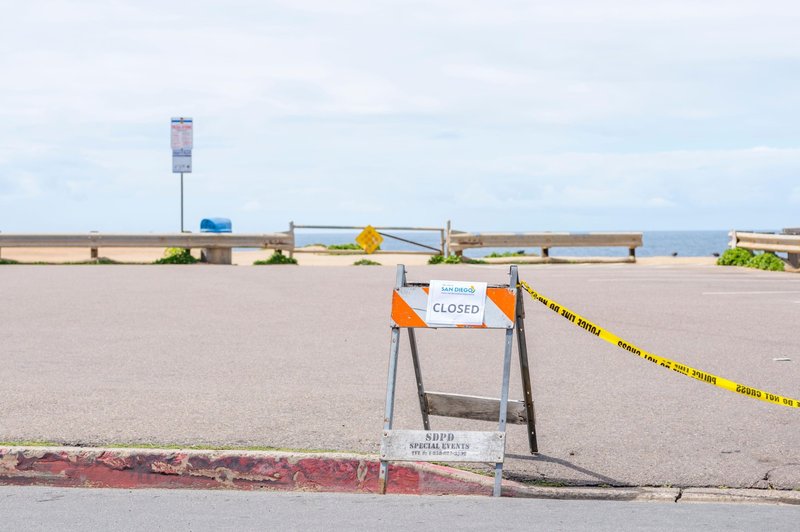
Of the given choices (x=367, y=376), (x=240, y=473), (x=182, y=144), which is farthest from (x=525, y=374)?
(x=182, y=144)

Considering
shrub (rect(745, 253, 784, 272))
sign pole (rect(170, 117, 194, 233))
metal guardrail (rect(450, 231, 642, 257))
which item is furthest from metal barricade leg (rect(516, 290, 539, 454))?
sign pole (rect(170, 117, 194, 233))

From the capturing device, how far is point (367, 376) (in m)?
9.48

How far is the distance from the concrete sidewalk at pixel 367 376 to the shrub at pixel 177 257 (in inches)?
349

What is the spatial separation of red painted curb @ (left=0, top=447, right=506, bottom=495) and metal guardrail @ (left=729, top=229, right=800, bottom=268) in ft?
65.8

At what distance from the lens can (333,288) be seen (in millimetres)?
18828

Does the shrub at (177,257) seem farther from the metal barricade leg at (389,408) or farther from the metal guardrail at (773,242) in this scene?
the metal barricade leg at (389,408)

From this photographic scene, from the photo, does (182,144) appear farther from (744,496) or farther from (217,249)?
(744,496)

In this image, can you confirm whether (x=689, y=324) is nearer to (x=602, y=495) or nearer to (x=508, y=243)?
(x=602, y=495)

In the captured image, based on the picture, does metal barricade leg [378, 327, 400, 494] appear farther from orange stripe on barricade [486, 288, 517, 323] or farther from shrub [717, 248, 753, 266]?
shrub [717, 248, 753, 266]

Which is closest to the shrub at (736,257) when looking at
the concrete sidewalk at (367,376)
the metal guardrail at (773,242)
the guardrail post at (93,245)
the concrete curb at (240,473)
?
the metal guardrail at (773,242)

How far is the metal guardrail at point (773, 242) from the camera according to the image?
24047 millimetres

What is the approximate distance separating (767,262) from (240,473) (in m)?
21.9

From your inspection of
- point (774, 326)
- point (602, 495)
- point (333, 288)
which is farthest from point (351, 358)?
point (333, 288)

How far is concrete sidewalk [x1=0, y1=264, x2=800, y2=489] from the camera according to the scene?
681 centimetres
